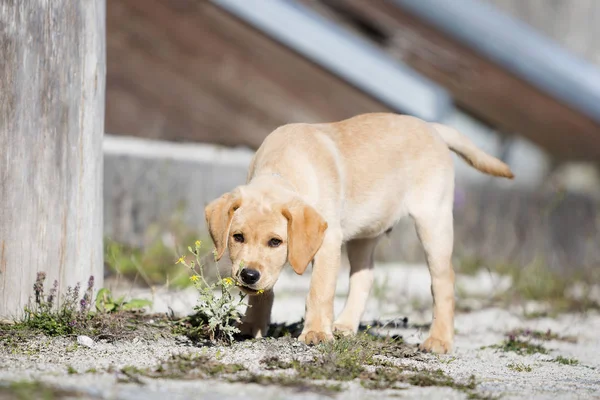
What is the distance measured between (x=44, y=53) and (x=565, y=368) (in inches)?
123

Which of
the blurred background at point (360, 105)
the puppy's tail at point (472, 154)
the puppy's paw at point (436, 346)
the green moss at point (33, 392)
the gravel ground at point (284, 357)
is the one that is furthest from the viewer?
the blurred background at point (360, 105)

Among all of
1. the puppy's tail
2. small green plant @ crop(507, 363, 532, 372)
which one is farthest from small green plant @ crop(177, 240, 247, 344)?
the puppy's tail

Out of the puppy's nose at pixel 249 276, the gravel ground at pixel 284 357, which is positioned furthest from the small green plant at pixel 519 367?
the puppy's nose at pixel 249 276

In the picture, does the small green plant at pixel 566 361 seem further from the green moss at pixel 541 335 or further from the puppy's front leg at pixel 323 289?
the puppy's front leg at pixel 323 289

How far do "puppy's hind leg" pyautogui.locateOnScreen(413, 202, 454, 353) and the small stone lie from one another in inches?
80.5

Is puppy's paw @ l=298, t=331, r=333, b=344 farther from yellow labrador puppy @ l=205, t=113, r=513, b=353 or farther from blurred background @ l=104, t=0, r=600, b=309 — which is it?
blurred background @ l=104, t=0, r=600, b=309

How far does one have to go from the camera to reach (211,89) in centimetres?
952

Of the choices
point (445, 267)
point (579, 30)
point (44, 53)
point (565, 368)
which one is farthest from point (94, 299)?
point (579, 30)

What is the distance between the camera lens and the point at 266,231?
4.25 m

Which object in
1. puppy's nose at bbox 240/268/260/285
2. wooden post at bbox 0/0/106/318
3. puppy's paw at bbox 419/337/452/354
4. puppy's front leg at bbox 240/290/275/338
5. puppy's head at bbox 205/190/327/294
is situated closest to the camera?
puppy's nose at bbox 240/268/260/285

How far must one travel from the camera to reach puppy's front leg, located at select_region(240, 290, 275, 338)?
4695 millimetres

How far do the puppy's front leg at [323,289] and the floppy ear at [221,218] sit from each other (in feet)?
1.95

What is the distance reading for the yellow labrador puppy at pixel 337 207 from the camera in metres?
4.28

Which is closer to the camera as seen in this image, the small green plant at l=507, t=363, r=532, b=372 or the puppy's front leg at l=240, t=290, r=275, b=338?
the small green plant at l=507, t=363, r=532, b=372
